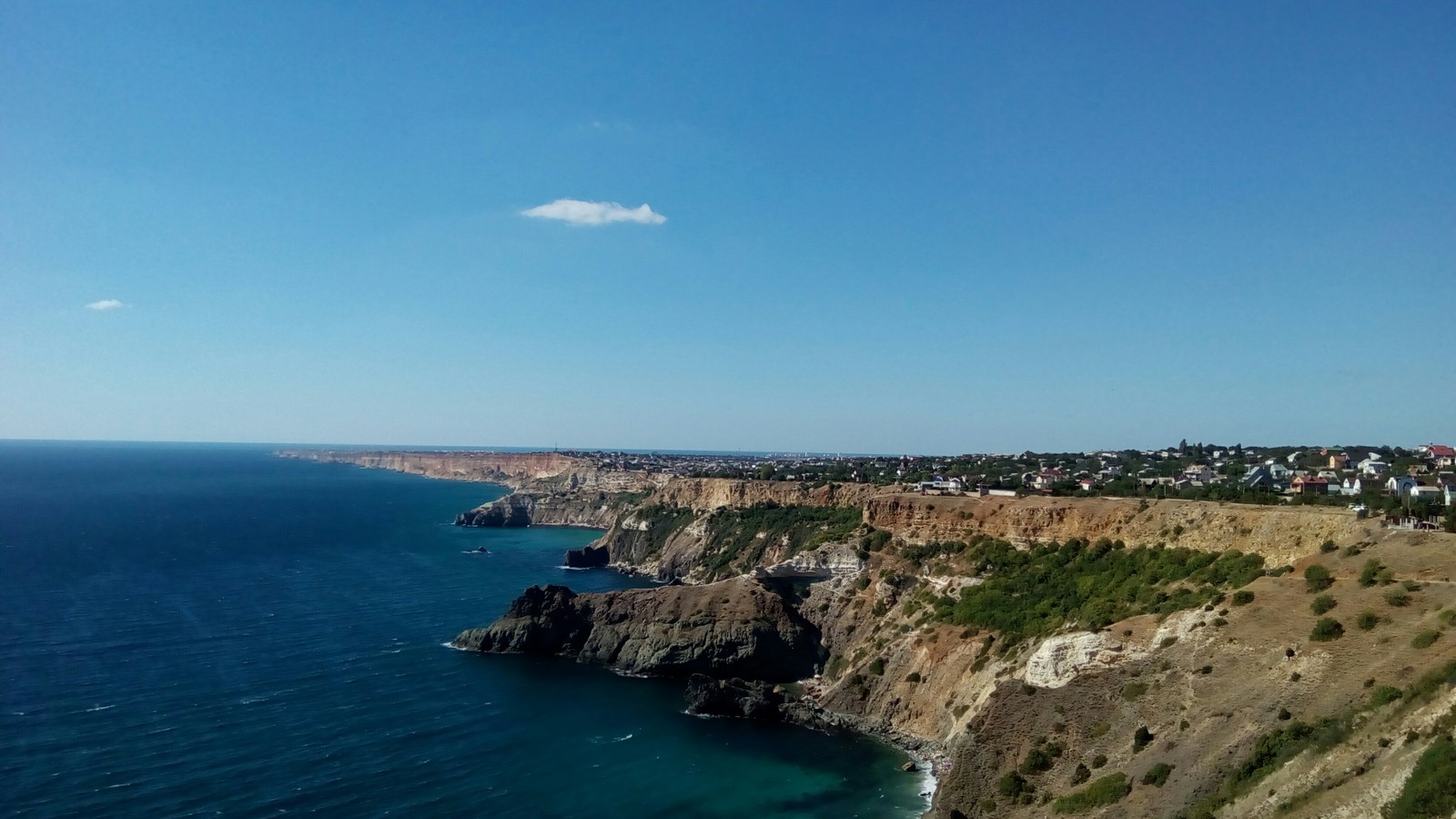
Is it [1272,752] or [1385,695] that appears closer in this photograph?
[1385,695]

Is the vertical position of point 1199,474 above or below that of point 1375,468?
below

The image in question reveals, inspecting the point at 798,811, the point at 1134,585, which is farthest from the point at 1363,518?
the point at 798,811

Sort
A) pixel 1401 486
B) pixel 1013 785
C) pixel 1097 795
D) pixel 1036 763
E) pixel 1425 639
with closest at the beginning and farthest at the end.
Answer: pixel 1425 639 → pixel 1097 795 → pixel 1013 785 → pixel 1036 763 → pixel 1401 486

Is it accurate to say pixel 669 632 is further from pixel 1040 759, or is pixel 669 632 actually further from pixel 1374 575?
pixel 1374 575

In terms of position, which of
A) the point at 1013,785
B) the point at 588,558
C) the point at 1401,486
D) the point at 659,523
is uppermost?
the point at 1401,486

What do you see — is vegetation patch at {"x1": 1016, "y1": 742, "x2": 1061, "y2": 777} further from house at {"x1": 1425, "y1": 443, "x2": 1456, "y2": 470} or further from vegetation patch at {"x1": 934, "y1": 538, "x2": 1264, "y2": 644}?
house at {"x1": 1425, "y1": 443, "x2": 1456, "y2": 470}

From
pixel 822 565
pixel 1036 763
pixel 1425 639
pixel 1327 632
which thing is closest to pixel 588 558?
pixel 822 565
